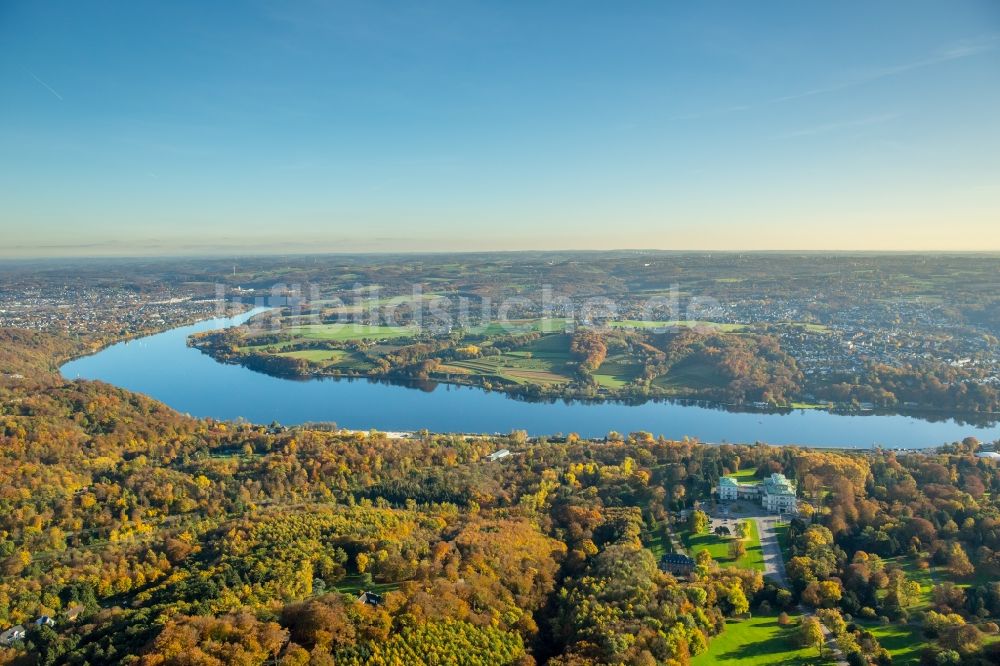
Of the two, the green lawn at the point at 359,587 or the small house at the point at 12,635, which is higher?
the green lawn at the point at 359,587

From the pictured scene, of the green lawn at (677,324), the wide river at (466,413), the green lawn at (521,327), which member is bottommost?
the wide river at (466,413)

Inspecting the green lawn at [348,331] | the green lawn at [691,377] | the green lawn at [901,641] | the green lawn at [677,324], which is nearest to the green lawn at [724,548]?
the green lawn at [901,641]

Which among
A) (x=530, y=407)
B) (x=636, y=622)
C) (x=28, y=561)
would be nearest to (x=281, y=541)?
(x=28, y=561)

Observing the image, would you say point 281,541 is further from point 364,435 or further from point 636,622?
point 364,435

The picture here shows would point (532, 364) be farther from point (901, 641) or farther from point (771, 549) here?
point (901, 641)

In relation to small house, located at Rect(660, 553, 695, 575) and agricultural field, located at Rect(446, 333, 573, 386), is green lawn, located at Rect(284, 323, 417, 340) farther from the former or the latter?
small house, located at Rect(660, 553, 695, 575)

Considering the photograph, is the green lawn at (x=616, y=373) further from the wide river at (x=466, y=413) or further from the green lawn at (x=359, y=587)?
the green lawn at (x=359, y=587)
